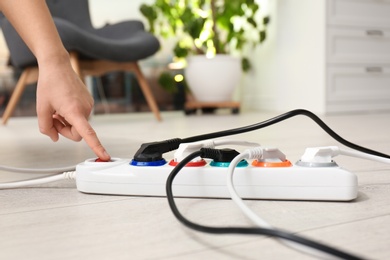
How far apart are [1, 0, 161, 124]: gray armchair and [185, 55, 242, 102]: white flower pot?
0.49 metres

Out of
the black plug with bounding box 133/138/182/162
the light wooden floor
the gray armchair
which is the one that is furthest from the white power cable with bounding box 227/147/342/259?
the gray armchair

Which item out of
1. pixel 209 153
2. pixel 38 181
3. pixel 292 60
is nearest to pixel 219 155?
pixel 209 153

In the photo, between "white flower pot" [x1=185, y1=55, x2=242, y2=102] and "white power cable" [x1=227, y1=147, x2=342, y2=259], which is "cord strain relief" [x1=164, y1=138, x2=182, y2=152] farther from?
"white flower pot" [x1=185, y1=55, x2=242, y2=102]

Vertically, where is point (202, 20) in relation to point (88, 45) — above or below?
above

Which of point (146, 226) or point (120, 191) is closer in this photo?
point (146, 226)

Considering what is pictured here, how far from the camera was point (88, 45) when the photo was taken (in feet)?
6.33

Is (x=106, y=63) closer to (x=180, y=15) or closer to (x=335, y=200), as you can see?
(x=180, y=15)

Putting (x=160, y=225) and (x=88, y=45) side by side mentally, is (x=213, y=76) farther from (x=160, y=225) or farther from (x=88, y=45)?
(x=160, y=225)

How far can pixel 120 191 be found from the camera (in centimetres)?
52

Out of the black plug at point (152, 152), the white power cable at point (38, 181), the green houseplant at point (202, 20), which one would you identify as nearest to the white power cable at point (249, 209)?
the black plug at point (152, 152)

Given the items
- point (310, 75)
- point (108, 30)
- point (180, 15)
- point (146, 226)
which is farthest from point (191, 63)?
point (146, 226)

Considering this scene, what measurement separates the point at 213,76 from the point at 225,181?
7.30 feet

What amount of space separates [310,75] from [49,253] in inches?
97.9

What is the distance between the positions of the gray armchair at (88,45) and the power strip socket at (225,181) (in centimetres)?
148
